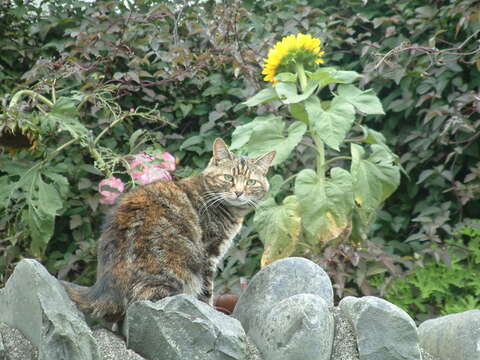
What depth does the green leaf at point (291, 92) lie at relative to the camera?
320 centimetres

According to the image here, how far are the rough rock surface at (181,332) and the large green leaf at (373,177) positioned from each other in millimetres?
1208

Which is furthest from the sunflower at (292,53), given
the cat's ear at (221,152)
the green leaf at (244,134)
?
the cat's ear at (221,152)

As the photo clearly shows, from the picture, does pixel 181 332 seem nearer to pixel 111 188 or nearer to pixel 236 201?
pixel 236 201

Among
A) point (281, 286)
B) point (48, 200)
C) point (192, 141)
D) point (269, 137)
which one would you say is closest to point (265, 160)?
point (269, 137)

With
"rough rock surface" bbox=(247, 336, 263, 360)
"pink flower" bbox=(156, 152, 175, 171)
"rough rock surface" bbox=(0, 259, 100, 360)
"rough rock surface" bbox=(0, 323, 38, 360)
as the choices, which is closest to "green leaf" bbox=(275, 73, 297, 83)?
"pink flower" bbox=(156, 152, 175, 171)

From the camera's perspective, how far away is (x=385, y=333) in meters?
2.28

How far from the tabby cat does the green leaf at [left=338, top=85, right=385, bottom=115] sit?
49 centimetres

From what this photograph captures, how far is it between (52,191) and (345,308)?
1.76 m

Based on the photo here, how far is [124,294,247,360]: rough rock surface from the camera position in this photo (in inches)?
88.6

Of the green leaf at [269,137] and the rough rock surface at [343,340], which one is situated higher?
the green leaf at [269,137]

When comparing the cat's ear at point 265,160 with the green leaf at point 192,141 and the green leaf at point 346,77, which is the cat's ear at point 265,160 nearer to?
the green leaf at point 346,77

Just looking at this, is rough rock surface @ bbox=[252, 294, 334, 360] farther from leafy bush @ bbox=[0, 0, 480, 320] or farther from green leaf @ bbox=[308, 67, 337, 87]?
green leaf @ bbox=[308, 67, 337, 87]

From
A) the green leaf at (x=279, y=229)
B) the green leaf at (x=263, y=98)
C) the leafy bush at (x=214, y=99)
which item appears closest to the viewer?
the green leaf at (x=279, y=229)

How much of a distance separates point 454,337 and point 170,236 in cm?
115
